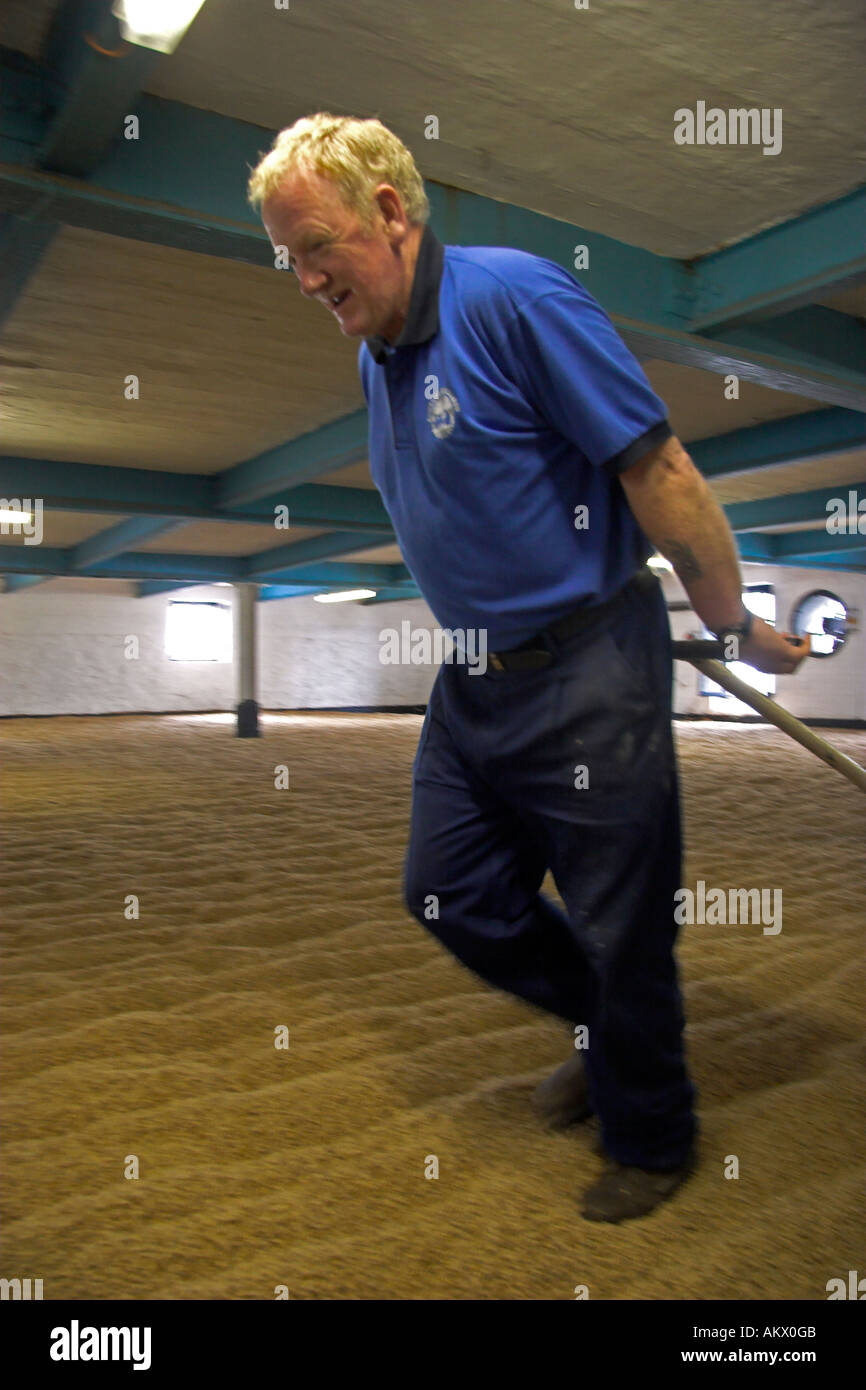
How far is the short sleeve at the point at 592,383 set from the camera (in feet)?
4.68

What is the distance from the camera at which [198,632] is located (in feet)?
63.0

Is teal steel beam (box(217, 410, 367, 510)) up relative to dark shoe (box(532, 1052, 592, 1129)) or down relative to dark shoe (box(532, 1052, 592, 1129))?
up

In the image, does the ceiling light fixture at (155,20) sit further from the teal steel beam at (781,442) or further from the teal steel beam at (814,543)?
the teal steel beam at (814,543)

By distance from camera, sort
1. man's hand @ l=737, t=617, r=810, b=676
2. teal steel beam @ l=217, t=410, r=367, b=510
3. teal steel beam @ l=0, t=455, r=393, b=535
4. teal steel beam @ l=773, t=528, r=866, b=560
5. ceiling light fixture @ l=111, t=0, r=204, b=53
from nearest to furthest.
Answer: man's hand @ l=737, t=617, r=810, b=676 → ceiling light fixture @ l=111, t=0, r=204, b=53 → teal steel beam @ l=217, t=410, r=367, b=510 → teal steel beam @ l=0, t=455, r=393, b=535 → teal steel beam @ l=773, t=528, r=866, b=560

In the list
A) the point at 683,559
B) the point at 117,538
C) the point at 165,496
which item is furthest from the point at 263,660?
the point at 683,559

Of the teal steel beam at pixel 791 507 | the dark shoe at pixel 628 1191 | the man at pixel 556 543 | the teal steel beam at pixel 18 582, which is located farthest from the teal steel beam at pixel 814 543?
the teal steel beam at pixel 18 582

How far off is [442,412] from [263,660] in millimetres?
18651

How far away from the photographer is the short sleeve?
1.43 metres

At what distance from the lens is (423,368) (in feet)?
5.24

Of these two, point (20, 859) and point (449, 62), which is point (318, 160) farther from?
point (20, 859)

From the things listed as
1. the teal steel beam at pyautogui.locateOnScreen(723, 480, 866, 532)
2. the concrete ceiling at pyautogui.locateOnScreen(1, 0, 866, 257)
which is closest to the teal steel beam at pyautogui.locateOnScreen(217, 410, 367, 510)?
the concrete ceiling at pyautogui.locateOnScreen(1, 0, 866, 257)

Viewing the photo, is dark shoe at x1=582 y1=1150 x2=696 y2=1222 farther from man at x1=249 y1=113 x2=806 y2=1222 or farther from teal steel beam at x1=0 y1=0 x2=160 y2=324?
teal steel beam at x1=0 y1=0 x2=160 y2=324

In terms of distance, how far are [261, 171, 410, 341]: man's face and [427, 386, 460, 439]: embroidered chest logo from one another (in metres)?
0.17

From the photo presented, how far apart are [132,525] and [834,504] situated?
22.6ft
